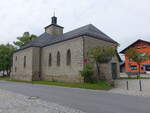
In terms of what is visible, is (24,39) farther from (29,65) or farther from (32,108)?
(32,108)

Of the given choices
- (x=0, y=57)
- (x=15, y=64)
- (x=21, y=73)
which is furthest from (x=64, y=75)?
(x=0, y=57)

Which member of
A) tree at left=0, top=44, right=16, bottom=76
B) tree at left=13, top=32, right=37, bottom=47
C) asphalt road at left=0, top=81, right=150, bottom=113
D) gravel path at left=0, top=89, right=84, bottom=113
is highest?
tree at left=13, top=32, right=37, bottom=47

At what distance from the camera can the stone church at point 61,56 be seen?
59.2 ft

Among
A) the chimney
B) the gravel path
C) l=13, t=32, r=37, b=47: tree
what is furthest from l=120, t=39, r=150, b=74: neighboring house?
the gravel path

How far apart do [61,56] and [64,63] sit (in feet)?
4.62

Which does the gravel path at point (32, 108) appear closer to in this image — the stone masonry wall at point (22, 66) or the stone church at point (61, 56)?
the stone church at point (61, 56)

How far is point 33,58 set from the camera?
24.5 meters

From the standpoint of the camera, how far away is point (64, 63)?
19.9m

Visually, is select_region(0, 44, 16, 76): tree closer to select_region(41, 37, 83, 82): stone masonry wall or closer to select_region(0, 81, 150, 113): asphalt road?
select_region(41, 37, 83, 82): stone masonry wall

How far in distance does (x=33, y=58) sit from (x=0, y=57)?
76.4 ft

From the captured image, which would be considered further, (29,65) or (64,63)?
(29,65)

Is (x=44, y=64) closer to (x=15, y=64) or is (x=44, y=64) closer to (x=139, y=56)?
(x=15, y=64)

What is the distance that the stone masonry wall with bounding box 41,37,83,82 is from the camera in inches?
700

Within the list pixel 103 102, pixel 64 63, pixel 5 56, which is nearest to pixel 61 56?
pixel 64 63
